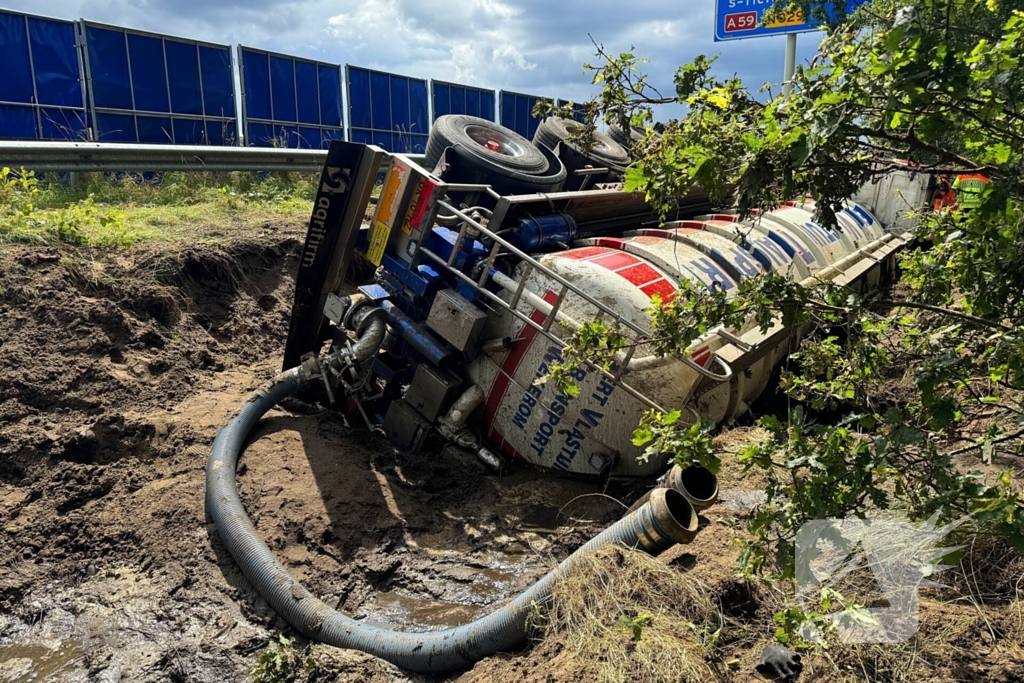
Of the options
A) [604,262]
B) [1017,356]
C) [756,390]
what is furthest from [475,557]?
[1017,356]

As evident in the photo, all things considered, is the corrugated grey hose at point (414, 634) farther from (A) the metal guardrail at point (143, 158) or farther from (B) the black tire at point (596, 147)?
(B) the black tire at point (596, 147)

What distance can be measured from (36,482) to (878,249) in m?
8.98

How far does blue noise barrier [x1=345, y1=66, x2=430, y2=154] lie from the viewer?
55.1 feet

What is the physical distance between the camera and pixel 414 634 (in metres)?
4.24

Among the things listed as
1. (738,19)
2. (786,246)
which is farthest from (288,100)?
(786,246)

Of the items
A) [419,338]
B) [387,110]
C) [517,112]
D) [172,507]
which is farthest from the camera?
[517,112]

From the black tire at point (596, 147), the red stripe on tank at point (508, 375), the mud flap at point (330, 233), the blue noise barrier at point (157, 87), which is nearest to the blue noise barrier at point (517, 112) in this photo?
the blue noise barrier at point (157, 87)

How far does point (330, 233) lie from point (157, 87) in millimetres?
8827

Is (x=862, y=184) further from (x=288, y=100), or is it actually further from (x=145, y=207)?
(x=288, y=100)

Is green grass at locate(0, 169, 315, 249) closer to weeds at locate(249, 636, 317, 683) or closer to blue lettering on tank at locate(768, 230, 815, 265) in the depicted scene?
weeds at locate(249, 636, 317, 683)

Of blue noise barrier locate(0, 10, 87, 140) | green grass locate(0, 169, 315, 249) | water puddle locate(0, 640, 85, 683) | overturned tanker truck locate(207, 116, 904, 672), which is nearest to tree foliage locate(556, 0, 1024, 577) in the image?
overturned tanker truck locate(207, 116, 904, 672)

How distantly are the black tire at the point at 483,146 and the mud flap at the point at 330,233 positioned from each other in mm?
764

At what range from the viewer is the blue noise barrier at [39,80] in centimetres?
1134

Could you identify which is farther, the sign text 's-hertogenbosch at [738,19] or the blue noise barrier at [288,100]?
the blue noise barrier at [288,100]
